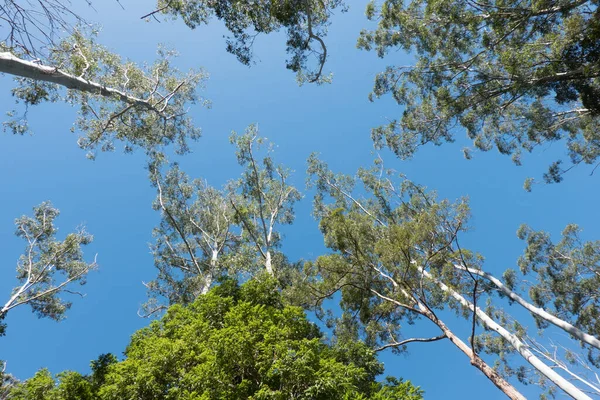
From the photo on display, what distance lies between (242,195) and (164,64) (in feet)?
22.0

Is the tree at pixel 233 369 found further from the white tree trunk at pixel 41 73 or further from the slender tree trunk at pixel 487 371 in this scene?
the white tree trunk at pixel 41 73

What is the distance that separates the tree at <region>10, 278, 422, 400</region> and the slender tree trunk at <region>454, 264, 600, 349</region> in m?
6.80

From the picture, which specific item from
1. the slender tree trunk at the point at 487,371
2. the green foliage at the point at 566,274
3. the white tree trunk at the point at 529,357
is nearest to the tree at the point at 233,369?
the slender tree trunk at the point at 487,371

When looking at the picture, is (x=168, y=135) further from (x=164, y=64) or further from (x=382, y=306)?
(x=382, y=306)

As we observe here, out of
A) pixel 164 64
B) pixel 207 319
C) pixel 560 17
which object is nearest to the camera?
pixel 207 319

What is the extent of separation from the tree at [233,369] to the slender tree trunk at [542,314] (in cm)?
680

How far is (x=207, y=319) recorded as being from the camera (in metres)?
7.54

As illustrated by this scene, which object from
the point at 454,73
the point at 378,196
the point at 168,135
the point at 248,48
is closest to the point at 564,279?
the point at 378,196

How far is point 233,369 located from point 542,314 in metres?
11.3

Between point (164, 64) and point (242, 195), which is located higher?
point (164, 64)

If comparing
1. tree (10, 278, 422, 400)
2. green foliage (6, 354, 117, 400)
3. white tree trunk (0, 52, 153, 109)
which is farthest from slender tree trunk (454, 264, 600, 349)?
white tree trunk (0, 52, 153, 109)

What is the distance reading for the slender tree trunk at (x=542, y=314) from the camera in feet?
34.5

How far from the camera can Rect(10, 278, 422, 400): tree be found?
18.5 feet

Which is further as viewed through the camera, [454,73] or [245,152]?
[245,152]
